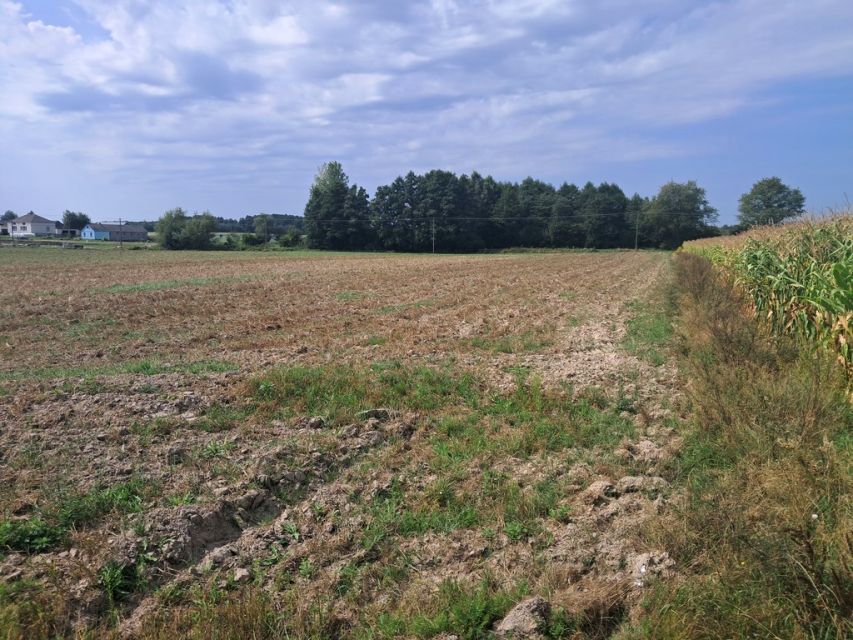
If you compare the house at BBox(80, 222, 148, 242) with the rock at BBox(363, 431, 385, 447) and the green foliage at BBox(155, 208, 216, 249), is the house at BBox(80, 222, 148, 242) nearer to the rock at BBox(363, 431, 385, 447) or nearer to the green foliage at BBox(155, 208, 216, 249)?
the green foliage at BBox(155, 208, 216, 249)

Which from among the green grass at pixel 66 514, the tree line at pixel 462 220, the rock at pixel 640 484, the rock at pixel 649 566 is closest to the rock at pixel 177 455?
the green grass at pixel 66 514

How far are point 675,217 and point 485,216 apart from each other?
2968cm

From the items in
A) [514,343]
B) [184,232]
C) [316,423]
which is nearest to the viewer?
[316,423]

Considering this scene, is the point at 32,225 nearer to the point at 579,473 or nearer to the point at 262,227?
the point at 262,227

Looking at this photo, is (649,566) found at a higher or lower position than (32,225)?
lower

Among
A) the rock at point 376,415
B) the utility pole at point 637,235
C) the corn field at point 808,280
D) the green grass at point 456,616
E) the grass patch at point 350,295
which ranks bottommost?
the green grass at point 456,616

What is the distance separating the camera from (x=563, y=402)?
7.90 m

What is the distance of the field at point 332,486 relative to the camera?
157 inches

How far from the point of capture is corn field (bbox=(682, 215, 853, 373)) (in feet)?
24.4

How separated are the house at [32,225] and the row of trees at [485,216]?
3117 inches

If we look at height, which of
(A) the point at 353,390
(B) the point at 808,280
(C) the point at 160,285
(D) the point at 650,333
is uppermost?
(B) the point at 808,280

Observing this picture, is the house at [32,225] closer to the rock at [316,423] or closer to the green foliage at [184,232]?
the green foliage at [184,232]

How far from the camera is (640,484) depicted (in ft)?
17.9

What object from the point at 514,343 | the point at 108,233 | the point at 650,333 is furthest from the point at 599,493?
the point at 108,233
